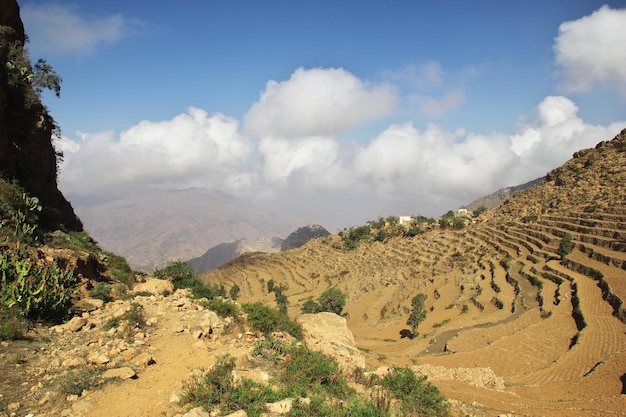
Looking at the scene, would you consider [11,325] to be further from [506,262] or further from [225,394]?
[506,262]

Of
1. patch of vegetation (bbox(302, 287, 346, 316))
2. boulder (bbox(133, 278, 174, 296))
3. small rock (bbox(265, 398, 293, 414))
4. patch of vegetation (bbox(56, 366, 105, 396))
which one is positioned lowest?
patch of vegetation (bbox(302, 287, 346, 316))

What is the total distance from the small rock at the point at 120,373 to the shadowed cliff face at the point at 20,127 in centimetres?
1622

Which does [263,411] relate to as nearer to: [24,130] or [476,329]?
[24,130]

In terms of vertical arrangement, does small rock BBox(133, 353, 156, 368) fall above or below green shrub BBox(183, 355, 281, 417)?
above

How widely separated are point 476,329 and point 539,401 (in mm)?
15362

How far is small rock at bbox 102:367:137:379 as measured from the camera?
7.87 metres

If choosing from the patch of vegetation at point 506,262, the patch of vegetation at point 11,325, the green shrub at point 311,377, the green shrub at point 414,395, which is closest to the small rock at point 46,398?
the patch of vegetation at point 11,325

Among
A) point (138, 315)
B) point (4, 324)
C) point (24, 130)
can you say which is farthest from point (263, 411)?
point (24, 130)

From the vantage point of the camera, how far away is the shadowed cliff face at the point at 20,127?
19406 millimetres

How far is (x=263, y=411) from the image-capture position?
7.05m

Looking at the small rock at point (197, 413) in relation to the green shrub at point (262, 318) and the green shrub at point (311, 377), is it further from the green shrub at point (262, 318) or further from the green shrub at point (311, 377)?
the green shrub at point (262, 318)

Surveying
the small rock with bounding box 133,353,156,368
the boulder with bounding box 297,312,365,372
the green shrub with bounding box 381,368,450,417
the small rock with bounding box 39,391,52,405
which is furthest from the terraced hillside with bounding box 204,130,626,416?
the small rock with bounding box 39,391,52,405

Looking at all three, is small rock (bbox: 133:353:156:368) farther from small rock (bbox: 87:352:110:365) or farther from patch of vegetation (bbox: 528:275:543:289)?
patch of vegetation (bbox: 528:275:543:289)

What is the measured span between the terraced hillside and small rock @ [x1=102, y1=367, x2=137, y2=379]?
31.4ft
